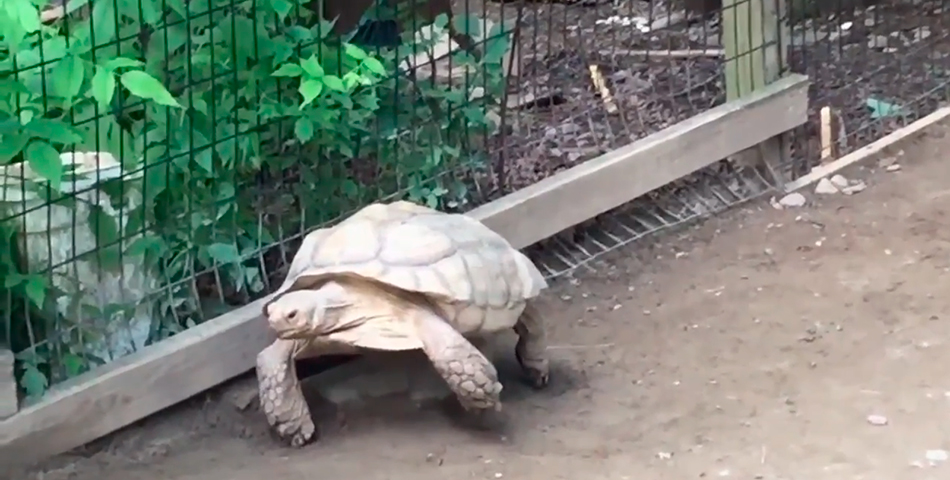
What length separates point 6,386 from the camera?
10.4 ft

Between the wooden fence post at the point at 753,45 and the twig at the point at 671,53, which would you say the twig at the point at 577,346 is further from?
the twig at the point at 671,53

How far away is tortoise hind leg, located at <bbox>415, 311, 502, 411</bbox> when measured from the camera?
10.4 ft

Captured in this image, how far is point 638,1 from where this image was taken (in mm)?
6371

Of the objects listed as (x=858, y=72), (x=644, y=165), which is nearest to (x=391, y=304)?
(x=644, y=165)

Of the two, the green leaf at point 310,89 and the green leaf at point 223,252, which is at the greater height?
the green leaf at point 310,89

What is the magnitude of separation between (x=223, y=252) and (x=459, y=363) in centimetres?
82

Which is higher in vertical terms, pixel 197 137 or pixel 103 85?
pixel 103 85

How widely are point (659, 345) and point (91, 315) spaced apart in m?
1.54

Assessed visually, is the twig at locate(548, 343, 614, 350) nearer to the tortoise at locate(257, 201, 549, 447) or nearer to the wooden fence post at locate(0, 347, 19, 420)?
the tortoise at locate(257, 201, 549, 447)

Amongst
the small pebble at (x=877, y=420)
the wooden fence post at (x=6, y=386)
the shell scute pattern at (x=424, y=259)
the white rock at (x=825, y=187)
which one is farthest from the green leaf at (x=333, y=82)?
the white rock at (x=825, y=187)

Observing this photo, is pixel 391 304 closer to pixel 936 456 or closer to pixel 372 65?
pixel 372 65

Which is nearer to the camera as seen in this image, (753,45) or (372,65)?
(372,65)

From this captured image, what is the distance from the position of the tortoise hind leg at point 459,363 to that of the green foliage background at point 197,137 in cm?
64

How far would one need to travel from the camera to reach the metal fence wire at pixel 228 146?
→ 3.19m
